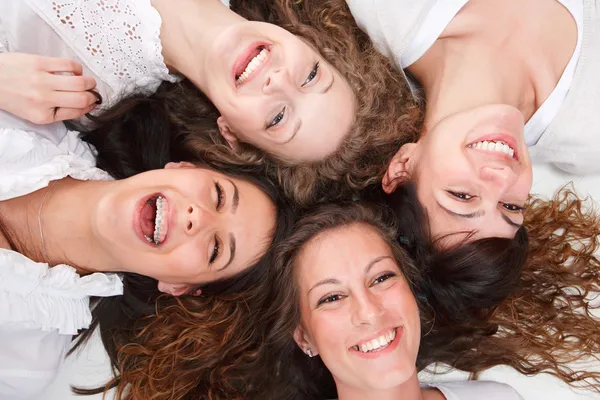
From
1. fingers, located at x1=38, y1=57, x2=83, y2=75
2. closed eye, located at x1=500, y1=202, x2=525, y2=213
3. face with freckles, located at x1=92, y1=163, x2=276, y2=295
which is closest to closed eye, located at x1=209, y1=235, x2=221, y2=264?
face with freckles, located at x1=92, y1=163, x2=276, y2=295

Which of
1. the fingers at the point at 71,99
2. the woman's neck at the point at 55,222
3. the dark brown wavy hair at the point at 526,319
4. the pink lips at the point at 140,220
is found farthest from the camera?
the dark brown wavy hair at the point at 526,319

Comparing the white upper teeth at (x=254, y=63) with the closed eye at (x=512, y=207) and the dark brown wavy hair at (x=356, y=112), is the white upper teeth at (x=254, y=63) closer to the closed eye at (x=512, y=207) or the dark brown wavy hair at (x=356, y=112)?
the dark brown wavy hair at (x=356, y=112)

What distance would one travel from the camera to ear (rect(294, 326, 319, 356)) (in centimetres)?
261

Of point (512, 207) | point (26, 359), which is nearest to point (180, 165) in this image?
point (26, 359)

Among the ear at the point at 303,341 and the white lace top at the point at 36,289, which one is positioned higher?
the white lace top at the point at 36,289

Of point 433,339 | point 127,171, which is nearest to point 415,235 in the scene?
point 433,339

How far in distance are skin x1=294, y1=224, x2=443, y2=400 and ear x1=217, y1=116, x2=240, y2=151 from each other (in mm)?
546

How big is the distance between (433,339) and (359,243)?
727mm

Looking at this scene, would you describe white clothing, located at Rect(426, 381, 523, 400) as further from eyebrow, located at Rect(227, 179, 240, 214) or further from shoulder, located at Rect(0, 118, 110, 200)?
shoulder, located at Rect(0, 118, 110, 200)

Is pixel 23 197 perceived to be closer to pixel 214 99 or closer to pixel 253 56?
pixel 214 99

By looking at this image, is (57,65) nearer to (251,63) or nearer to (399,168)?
(251,63)

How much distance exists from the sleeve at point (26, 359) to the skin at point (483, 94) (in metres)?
1.56

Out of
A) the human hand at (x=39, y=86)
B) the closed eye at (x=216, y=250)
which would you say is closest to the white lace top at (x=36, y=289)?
the human hand at (x=39, y=86)

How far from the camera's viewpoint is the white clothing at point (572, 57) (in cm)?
271
